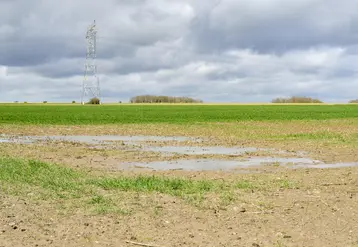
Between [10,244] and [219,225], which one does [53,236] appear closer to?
[10,244]

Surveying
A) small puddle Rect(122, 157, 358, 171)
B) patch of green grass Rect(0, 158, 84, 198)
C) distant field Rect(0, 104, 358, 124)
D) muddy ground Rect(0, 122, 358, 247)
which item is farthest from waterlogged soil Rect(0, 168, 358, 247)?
distant field Rect(0, 104, 358, 124)

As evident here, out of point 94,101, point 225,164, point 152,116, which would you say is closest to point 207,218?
point 225,164

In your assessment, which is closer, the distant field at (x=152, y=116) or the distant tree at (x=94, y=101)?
the distant field at (x=152, y=116)

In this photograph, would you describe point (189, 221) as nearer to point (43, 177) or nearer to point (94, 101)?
point (43, 177)

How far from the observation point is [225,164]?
60.4 feet


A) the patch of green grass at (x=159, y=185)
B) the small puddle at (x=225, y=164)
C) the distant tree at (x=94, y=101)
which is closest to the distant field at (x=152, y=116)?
the small puddle at (x=225, y=164)

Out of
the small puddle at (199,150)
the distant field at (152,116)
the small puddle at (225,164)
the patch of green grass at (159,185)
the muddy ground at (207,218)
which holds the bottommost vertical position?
the small puddle at (225,164)

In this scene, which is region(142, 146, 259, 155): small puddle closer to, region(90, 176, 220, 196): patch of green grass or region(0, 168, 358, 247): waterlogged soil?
region(90, 176, 220, 196): patch of green grass

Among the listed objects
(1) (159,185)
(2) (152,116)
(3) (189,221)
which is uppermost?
(2) (152,116)

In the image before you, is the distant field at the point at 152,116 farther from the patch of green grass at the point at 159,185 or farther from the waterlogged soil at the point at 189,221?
the waterlogged soil at the point at 189,221

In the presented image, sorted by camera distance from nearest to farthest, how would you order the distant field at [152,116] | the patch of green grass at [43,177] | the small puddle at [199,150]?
the patch of green grass at [43,177], the small puddle at [199,150], the distant field at [152,116]

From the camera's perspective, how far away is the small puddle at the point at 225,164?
1750 centimetres

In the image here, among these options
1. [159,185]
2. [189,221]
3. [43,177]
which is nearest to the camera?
[189,221]

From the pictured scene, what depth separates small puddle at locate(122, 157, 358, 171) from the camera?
689 inches
